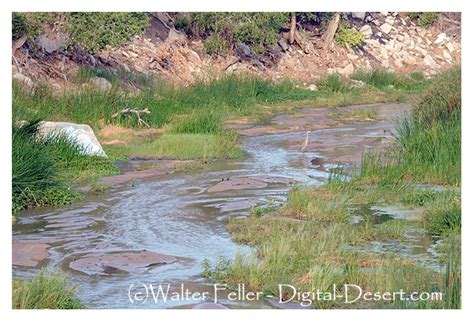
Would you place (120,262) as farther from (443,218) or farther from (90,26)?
(90,26)

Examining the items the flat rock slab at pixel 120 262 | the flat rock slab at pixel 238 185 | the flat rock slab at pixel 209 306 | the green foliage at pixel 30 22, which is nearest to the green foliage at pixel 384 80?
the green foliage at pixel 30 22

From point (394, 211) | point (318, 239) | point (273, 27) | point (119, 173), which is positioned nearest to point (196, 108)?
point (119, 173)

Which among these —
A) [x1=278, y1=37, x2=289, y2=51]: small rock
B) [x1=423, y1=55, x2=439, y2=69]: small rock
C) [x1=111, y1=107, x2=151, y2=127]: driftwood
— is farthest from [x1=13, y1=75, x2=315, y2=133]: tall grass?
[x1=423, y1=55, x2=439, y2=69]: small rock

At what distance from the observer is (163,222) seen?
31.1 ft

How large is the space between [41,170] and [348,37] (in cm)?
1658

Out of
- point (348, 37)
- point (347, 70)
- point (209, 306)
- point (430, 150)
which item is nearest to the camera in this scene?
point (209, 306)

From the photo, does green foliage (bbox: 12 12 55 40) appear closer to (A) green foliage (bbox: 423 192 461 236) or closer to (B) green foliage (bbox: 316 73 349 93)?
(B) green foliage (bbox: 316 73 349 93)

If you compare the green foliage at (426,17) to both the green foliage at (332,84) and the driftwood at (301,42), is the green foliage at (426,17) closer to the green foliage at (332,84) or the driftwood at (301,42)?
the driftwood at (301,42)

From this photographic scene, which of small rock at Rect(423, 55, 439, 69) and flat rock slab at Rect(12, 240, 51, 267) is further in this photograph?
small rock at Rect(423, 55, 439, 69)

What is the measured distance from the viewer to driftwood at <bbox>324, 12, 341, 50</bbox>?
24.9 meters

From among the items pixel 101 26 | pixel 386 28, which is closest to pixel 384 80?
pixel 386 28

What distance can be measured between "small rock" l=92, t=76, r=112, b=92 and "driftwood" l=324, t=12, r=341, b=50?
870cm

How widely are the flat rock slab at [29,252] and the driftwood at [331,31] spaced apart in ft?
56.4

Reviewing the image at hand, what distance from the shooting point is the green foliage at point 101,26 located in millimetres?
16578
